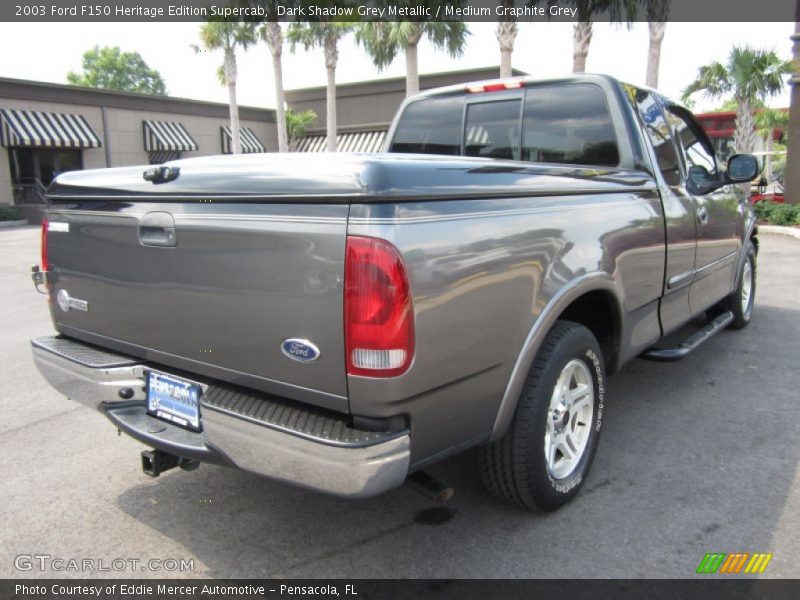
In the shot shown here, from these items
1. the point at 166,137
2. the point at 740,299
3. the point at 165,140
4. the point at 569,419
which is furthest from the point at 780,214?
the point at 166,137

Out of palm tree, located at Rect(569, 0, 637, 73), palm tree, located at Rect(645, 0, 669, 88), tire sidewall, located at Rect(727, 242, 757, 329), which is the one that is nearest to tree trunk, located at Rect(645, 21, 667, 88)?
palm tree, located at Rect(645, 0, 669, 88)

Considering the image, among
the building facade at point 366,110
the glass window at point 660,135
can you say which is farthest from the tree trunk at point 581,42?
the glass window at point 660,135

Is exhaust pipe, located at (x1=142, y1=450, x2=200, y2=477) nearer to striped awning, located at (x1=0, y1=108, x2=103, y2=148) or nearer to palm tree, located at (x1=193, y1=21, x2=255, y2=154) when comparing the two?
striped awning, located at (x1=0, y1=108, x2=103, y2=148)

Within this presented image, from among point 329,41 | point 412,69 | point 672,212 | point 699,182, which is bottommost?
point 672,212

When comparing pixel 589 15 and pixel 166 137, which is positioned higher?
pixel 589 15

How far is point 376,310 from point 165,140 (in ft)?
93.3

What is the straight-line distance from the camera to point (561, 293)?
8.86 ft

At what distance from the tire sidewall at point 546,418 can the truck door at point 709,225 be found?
1567 millimetres

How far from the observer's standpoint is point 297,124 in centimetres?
3139

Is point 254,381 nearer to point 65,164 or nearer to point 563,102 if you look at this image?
point 563,102

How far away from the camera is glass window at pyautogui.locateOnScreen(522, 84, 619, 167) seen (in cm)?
382

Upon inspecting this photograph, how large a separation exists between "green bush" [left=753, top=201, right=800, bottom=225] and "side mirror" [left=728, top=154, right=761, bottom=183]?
1162 cm

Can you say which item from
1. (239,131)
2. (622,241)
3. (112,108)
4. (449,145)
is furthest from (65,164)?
(622,241)

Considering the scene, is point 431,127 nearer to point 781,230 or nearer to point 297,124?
point 781,230
